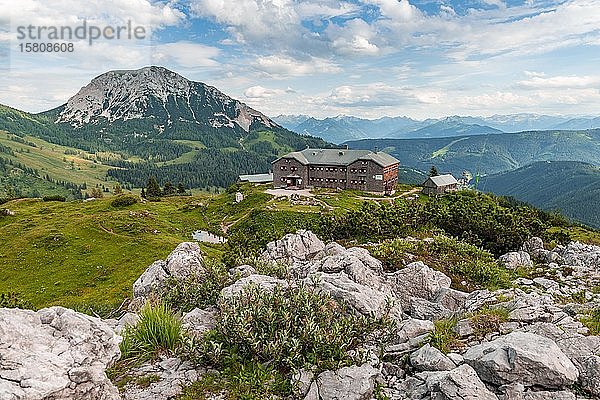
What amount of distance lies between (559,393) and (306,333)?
634 centimetres

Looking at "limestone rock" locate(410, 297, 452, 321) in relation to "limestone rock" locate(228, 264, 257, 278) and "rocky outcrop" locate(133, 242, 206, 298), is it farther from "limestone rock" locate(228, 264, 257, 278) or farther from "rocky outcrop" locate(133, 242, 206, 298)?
"rocky outcrop" locate(133, 242, 206, 298)

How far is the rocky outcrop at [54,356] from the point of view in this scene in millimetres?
8141

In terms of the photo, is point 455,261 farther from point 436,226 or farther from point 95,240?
point 95,240

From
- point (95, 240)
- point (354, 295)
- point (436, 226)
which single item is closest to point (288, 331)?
point (354, 295)

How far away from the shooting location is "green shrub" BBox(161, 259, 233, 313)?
17.5 meters

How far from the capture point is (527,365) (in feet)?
Result: 32.5

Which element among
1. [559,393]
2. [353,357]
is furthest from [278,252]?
[559,393]

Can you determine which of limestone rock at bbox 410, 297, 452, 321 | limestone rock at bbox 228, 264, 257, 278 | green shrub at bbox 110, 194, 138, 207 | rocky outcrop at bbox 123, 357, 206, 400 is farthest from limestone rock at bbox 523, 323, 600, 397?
green shrub at bbox 110, 194, 138, 207

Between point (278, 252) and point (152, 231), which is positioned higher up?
point (278, 252)

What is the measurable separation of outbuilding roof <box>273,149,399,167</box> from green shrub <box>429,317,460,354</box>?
9029cm

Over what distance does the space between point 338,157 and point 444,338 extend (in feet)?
318

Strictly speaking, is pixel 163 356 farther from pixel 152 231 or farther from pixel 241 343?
pixel 152 231

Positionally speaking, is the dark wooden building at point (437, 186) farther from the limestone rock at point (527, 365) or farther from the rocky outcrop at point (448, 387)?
the rocky outcrop at point (448, 387)

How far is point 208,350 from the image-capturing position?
39.3 ft
